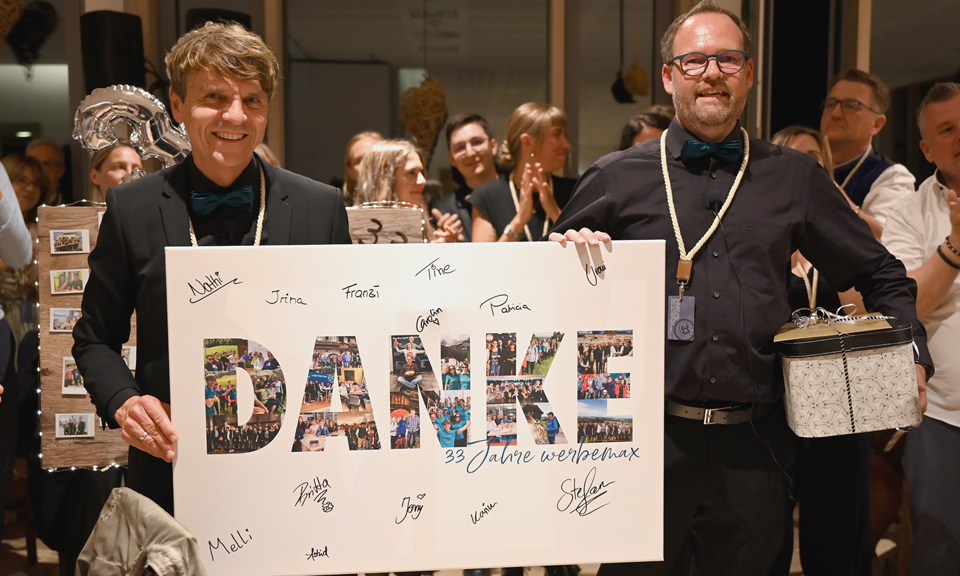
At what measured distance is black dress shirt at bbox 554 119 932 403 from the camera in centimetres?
190

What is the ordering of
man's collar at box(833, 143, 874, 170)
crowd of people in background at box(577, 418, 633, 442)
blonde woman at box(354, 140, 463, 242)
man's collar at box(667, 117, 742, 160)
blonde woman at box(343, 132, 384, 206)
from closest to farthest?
1. crowd of people in background at box(577, 418, 633, 442)
2. man's collar at box(667, 117, 742, 160)
3. blonde woman at box(354, 140, 463, 242)
4. man's collar at box(833, 143, 874, 170)
5. blonde woman at box(343, 132, 384, 206)

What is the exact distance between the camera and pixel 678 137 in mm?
2016

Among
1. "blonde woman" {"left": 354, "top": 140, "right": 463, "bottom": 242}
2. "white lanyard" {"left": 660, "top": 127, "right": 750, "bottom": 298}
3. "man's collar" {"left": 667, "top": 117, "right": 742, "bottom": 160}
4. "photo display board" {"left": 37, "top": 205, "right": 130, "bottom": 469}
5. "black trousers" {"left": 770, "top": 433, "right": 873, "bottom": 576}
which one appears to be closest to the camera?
"white lanyard" {"left": 660, "top": 127, "right": 750, "bottom": 298}

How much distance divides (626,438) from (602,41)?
3.89 metres

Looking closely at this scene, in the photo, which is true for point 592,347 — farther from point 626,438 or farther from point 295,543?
point 295,543
